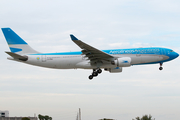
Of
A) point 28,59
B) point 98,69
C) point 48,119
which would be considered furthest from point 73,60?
point 48,119

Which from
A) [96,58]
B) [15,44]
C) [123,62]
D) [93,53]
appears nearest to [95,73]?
[96,58]

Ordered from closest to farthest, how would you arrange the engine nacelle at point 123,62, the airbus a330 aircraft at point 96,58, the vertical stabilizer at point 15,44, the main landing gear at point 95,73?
the engine nacelle at point 123,62
the airbus a330 aircraft at point 96,58
the main landing gear at point 95,73
the vertical stabilizer at point 15,44

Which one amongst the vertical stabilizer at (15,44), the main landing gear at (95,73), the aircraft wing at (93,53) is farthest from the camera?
the vertical stabilizer at (15,44)

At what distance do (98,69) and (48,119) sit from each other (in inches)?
2036

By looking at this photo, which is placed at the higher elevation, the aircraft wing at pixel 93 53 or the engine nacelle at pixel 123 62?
the aircraft wing at pixel 93 53

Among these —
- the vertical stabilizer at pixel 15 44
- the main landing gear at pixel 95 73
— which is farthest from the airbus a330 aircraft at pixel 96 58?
the vertical stabilizer at pixel 15 44

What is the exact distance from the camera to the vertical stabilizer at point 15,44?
46281mm

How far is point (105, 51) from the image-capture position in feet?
148

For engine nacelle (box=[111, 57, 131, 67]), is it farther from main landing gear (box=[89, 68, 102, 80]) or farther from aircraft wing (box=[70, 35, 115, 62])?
main landing gear (box=[89, 68, 102, 80])

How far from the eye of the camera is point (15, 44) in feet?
153

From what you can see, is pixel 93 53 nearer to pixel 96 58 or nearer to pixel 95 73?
pixel 96 58

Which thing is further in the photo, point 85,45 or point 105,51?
point 105,51

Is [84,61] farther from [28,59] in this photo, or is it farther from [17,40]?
[17,40]

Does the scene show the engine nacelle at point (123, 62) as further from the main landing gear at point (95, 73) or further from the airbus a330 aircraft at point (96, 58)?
the main landing gear at point (95, 73)
